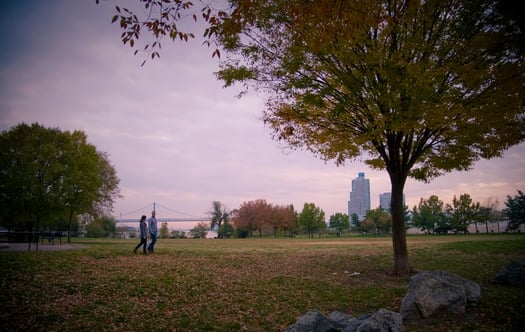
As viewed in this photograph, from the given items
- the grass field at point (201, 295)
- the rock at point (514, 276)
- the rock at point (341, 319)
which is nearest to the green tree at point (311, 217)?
the grass field at point (201, 295)

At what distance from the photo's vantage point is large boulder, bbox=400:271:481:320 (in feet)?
21.1

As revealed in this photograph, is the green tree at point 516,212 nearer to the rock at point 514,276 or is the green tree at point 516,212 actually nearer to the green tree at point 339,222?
the green tree at point 339,222

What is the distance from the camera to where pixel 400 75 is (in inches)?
372

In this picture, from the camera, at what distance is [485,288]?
8469 millimetres

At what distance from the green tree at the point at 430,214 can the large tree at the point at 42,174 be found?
252 ft

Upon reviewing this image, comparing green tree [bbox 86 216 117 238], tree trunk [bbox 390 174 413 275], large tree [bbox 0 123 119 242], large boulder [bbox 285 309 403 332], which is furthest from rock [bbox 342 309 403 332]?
green tree [bbox 86 216 117 238]

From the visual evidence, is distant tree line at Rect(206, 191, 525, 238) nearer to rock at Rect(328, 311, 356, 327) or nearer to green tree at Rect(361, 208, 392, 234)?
green tree at Rect(361, 208, 392, 234)

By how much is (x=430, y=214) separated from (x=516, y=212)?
59.1 ft

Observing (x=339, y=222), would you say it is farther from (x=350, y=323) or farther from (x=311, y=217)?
(x=350, y=323)

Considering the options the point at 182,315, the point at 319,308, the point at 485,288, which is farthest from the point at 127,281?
the point at 485,288

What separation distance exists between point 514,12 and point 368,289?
331 inches

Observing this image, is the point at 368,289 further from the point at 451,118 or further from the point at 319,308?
the point at 451,118

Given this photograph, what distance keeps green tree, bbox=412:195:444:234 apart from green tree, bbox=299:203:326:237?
82.2 ft

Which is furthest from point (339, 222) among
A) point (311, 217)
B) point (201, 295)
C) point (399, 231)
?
point (201, 295)
